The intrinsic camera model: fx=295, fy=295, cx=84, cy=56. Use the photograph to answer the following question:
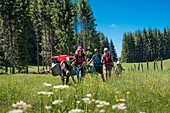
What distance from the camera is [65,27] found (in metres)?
50.7

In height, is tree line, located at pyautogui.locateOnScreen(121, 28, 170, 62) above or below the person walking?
above

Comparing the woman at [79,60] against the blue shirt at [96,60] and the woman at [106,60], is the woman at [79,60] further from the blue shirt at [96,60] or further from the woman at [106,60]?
the woman at [106,60]

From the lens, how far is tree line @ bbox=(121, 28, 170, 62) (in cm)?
14412

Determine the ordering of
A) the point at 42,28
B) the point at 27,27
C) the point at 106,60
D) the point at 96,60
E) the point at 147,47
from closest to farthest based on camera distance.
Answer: the point at 96,60 < the point at 106,60 < the point at 27,27 < the point at 42,28 < the point at 147,47

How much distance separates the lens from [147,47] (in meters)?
144

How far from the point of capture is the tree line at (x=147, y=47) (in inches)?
5674

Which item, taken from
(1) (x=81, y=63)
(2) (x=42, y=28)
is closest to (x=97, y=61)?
(1) (x=81, y=63)

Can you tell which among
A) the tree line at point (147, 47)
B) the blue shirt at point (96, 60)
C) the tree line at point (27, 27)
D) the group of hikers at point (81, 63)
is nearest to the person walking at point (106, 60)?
the group of hikers at point (81, 63)

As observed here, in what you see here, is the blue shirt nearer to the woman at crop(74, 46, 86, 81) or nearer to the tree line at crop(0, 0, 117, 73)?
the woman at crop(74, 46, 86, 81)

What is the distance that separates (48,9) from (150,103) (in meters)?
47.8

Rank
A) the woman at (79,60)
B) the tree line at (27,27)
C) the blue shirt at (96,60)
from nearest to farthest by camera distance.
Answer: the woman at (79,60)
the blue shirt at (96,60)
the tree line at (27,27)

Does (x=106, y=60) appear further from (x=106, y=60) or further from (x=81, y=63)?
(x=81, y=63)

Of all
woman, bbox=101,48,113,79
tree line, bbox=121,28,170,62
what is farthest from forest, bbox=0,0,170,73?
tree line, bbox=121,28,170,62

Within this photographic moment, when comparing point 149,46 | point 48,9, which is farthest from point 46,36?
point 149,46
